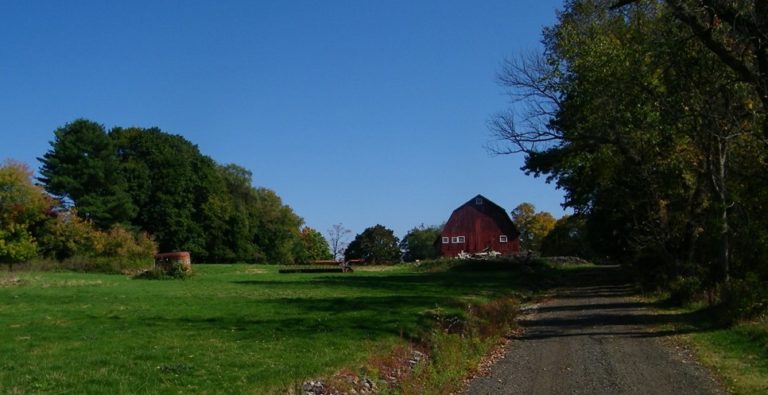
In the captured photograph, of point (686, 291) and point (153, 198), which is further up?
point (153, 198)

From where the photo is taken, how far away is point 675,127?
21.2 metres

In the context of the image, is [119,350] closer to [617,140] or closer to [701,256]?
[617,140]

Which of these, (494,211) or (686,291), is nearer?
(686,291)

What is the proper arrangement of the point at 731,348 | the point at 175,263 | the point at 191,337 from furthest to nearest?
the point at 175,263 → the point at 191,337 → the point at 731,348

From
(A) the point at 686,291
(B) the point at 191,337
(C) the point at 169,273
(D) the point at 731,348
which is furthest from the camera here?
(C) the point at 169,273

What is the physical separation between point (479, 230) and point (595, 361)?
309 ft

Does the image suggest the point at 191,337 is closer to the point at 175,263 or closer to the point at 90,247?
the point at 175,263

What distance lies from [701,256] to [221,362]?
27.0m

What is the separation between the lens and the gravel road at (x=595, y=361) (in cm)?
1263

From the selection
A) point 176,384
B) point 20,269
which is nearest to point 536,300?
point 176,384

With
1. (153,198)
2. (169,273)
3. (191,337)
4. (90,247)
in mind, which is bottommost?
(191,337)

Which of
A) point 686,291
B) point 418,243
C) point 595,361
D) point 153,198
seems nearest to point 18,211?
point 153,198

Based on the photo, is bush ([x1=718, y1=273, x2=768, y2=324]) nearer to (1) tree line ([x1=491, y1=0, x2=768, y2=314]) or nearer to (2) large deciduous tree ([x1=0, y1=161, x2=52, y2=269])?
(1) tree line ([x1=491, y1=0, x2=768, y2=314])

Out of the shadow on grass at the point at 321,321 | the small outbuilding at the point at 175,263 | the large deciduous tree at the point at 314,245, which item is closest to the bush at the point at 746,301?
the shadow on grass at the point at 321,321
